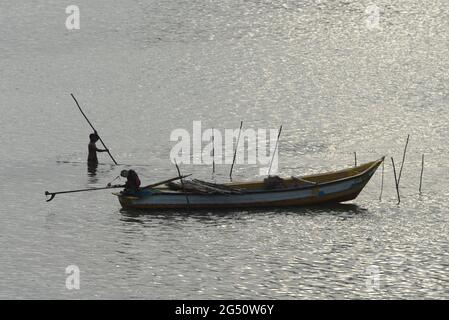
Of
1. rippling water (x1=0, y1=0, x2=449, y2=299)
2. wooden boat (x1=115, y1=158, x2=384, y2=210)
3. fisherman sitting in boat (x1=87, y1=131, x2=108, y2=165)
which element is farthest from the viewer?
fisherman sitting in boat (x1=87, y1=131, x2=108, y2=165)

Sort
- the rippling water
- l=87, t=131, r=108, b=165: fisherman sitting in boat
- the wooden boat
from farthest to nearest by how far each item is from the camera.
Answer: l=87, t=131, r=108, b=165: fisherman sitting in boat, the wooden boat, the rippling water

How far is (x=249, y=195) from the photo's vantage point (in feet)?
117

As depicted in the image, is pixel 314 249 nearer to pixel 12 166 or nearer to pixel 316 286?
pixel 316 286

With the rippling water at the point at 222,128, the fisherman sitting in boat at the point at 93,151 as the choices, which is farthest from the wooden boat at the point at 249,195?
the fisherman sitting in boat at the point at 93,151

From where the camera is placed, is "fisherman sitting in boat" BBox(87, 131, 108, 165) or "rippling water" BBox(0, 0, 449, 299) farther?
"fisherman sitting in boat" BBox(87, 131, 108, 165)

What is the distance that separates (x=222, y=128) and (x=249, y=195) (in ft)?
47.5

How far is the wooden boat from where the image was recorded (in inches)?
1406

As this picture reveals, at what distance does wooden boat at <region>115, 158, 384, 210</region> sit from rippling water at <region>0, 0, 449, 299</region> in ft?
1.66

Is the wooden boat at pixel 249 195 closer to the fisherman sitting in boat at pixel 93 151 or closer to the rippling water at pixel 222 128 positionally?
the rippling water at pixel 222 128

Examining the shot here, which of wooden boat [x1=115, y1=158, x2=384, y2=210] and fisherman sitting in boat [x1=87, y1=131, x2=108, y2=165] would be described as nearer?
wooden boat [x1=115, y1=158, x2=384, y2=210]

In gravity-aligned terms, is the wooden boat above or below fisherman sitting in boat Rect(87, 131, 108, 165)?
below

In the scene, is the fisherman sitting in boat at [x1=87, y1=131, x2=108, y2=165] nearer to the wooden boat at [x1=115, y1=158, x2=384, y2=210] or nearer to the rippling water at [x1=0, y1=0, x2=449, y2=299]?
the rippling water at [x1=0, y1=0, x2=449, y2=299]

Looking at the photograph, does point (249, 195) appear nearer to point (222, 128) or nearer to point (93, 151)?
point (93, 151)

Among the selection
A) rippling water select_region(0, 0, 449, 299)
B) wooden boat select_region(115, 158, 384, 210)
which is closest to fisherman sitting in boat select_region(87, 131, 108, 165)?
rippling water select_region(0, 0, 449, 299)
